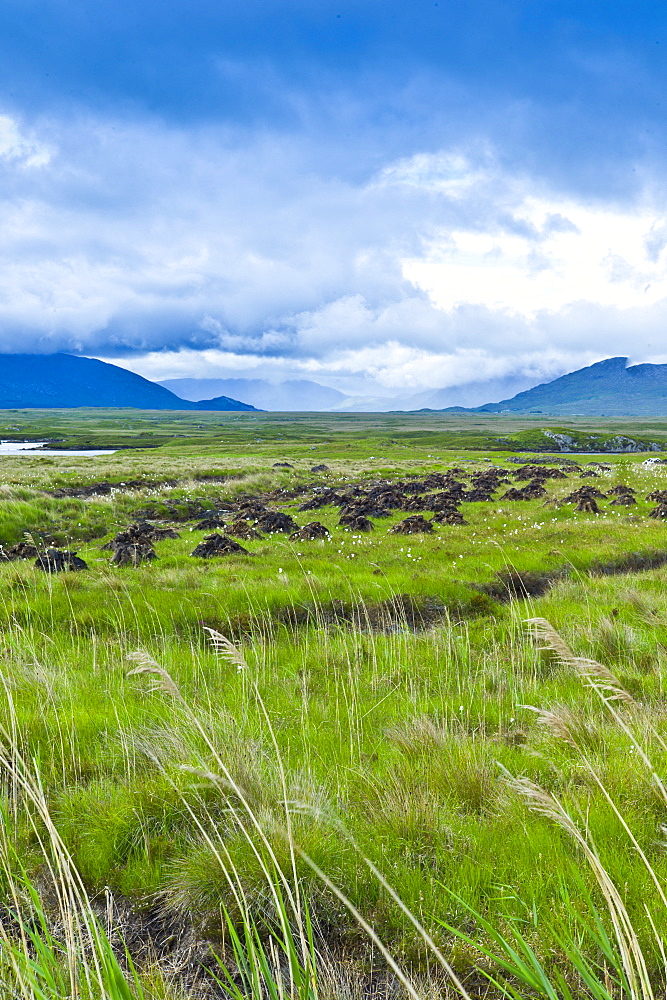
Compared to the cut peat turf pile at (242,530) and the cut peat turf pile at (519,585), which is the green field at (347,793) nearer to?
the cut peat turf pile at (519,585)

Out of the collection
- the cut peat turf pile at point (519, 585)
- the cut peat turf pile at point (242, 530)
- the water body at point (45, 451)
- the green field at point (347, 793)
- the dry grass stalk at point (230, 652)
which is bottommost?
the cut peat turf pile at point (519, 585)

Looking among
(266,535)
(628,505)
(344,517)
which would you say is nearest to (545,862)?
(266,535)

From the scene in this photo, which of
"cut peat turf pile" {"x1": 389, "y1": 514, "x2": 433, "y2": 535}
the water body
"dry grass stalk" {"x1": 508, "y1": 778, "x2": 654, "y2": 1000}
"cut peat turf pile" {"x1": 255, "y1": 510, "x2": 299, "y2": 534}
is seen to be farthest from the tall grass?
the water body

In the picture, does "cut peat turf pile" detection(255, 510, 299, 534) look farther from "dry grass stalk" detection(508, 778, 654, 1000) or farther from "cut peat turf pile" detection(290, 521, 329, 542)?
"dry grass stalk" detection(508, 778, 654, 1000)

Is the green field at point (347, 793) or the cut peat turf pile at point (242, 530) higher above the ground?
the cut peat turf pile at point (242, 530)

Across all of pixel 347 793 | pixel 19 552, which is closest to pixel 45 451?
pixel 19 552

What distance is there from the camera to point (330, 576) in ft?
45.5

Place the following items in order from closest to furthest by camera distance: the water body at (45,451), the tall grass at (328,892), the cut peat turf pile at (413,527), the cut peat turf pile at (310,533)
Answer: the tall grass at (328,892) → the cut peat turf pile at (310,533) → the cut peat turf pile at (413,527) → the water body at (45,451)

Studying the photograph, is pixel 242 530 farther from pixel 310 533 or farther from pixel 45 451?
pixel 45 451

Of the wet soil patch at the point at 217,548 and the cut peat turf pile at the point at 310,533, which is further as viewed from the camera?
the cut peat turf pile at the point at 310,533

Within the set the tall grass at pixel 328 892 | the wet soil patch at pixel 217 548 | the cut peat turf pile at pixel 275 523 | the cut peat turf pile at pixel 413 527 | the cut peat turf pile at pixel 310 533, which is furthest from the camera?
the cut peat turf pile at pixel 275 523

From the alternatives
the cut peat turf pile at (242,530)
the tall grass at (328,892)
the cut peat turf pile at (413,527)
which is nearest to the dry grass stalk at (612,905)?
the tall grass at (328,892)

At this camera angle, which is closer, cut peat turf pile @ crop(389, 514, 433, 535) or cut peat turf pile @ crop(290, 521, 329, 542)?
cut peat turf pile @ crop(290, 521, 329, 542)

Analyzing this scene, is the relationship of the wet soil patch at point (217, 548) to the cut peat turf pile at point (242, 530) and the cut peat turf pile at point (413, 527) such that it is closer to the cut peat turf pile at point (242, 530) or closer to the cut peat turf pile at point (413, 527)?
the cut peat turf pile at point (242, 530)
